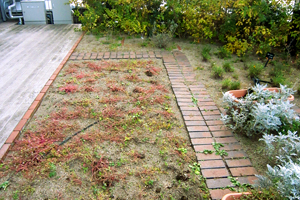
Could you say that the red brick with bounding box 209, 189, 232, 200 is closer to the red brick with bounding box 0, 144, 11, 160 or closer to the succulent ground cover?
the succulent ground cover

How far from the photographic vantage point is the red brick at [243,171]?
2.53 meters

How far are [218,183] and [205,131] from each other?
816mm

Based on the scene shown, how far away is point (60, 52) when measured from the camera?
217 inches

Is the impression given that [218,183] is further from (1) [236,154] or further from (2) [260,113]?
(2) [260,113]

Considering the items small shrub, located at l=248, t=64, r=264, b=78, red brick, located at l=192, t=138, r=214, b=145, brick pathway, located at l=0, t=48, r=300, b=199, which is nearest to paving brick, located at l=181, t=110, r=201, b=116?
brick pathway, located at l=0, t=48, r=300, b=199

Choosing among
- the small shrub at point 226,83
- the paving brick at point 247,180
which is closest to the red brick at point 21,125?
the paving brick at point 247,180

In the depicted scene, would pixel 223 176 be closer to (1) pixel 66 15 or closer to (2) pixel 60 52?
(2) pixel 60 52

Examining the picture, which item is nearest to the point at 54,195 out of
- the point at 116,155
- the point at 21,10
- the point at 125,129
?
the point at 116,155

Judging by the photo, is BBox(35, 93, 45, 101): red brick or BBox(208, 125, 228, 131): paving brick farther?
BBox(35, 93, 45, 101): red brick

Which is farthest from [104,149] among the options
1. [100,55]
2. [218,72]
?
[100,55]

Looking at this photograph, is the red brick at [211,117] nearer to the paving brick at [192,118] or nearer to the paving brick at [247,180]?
the paving brick at [192,118]

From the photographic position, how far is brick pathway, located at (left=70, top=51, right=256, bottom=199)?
250 centimetres

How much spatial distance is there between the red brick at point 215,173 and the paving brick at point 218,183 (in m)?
0.05

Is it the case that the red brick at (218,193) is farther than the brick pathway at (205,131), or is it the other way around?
the brick pathway at (205,131)
